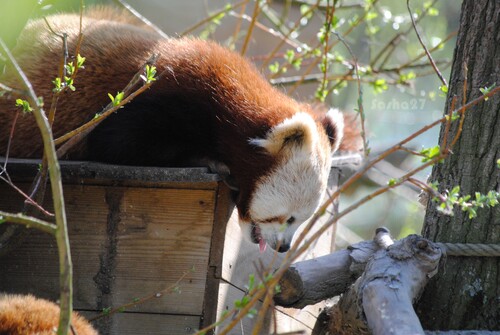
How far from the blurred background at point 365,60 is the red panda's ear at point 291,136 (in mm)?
1068

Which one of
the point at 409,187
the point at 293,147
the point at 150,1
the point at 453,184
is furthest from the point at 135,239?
the point at 150,1

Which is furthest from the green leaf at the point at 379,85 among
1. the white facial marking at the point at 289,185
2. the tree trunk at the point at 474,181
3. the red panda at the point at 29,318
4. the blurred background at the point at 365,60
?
the red panda at the point at 29,318

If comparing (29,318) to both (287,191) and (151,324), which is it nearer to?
(151,324)

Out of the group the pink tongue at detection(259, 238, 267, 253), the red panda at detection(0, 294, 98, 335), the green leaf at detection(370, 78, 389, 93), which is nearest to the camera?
the red panda at detection(0, 294, 98, 335)

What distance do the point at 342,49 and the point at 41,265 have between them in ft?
20.8

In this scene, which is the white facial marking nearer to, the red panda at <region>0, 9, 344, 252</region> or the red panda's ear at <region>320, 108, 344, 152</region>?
the red panda at <region>0, 9, 344, 252</region>

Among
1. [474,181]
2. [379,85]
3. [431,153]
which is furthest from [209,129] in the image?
[379,85]

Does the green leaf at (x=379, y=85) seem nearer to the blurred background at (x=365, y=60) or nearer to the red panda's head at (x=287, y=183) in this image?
the blurred background at (x=365, y=60)

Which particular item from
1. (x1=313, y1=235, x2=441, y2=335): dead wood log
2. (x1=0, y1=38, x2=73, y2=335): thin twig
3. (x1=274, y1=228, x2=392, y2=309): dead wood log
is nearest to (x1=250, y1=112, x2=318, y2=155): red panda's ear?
(x1=274, y1=228, x2=392, y2=309): dead wood log

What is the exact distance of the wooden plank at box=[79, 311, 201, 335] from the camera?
10.4 ft

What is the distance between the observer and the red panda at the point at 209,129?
3.30 m

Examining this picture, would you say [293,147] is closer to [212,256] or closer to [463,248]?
[212,256]

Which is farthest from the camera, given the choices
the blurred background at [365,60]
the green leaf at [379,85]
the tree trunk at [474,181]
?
the blurred background at [365,60]

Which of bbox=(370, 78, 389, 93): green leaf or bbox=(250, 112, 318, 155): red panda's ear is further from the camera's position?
bbox=(370, 78, 389, 93): green leaf
